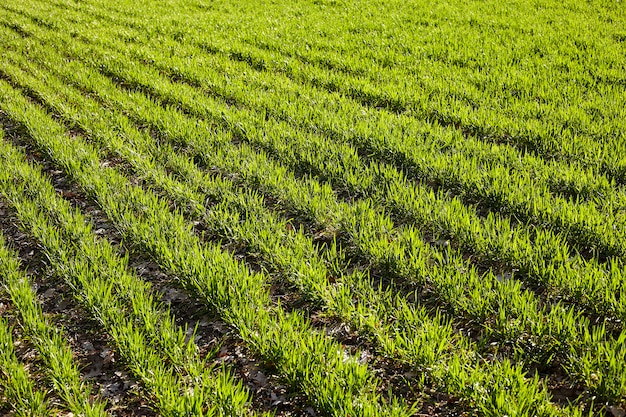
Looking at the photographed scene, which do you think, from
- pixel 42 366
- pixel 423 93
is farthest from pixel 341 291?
pixel 423 93

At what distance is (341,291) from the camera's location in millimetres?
3611

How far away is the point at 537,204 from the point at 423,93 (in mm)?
2983

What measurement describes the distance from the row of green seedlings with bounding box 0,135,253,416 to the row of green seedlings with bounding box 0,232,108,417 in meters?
0.07

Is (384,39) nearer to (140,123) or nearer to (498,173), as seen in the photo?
(140,123)

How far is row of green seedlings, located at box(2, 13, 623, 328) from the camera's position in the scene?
11.3 ft

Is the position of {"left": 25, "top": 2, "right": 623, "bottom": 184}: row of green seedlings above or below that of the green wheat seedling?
above

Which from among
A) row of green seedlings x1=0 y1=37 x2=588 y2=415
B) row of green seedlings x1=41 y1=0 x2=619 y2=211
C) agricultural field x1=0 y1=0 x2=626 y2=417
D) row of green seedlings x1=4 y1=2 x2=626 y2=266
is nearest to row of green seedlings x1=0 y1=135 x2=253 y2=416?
agricultural field x1=0 y1=0 x2=626 y2=417

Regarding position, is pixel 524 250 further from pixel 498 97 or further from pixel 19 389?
pixel 498 97

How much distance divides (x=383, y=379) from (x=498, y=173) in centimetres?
249

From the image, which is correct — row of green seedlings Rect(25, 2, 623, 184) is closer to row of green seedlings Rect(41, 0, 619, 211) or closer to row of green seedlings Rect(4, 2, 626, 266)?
row of green seedlings Rect(41, 0, 619, 211)

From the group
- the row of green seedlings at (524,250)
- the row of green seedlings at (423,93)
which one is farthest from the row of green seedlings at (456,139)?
the row of green seedlings at (524,250)

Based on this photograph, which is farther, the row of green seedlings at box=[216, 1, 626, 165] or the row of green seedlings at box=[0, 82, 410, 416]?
the row of green seedlings at box=[216, 1, 626, 165]

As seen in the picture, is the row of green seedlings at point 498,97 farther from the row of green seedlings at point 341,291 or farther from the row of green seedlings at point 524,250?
the row of green seedlings at point 341,291

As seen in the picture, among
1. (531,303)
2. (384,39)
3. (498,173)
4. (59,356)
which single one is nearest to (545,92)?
(498,173)
